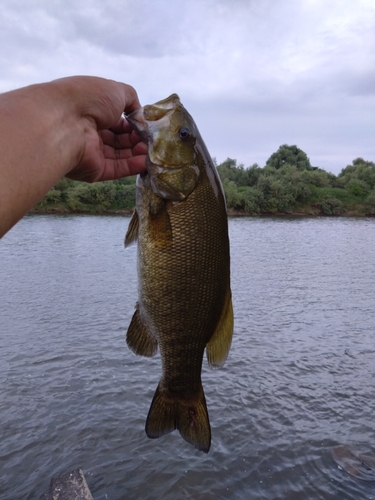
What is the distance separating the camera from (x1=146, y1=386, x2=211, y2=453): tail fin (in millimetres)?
3173

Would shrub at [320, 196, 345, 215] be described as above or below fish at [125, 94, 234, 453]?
below

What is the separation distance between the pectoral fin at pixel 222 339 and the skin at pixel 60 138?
1.19 metres

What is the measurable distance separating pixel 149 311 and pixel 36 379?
31.5 ft

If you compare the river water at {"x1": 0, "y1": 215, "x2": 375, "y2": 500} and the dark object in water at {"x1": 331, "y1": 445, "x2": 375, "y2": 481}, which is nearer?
the river water at {"x1": 0, "y1": 215, "x2": 375, "y2": 500}

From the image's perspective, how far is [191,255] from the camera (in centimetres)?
287

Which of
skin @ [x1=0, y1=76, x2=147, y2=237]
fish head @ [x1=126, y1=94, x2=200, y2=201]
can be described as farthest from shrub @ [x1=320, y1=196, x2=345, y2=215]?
fish head @ [x1=126, y1=94, x2=200, y2=201]

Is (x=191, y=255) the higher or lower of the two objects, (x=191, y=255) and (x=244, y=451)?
the higher

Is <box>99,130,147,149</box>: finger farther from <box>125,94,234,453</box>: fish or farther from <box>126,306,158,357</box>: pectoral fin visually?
<box>126,306,158,357</box>: pectoral fin

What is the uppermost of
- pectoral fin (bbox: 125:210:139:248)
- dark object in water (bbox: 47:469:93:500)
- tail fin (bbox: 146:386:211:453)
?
pectoral fin (bbox: 125:210:139:248)

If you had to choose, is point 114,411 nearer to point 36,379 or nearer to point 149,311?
point 36,379

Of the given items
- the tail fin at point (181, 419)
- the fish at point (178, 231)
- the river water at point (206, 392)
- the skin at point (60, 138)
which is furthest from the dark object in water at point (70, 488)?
the skin at point (60, 138)

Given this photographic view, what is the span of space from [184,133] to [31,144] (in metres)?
1.15

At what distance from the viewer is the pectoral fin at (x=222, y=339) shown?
3.14m

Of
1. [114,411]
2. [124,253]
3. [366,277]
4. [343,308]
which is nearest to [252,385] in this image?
[114,411]
